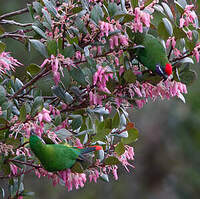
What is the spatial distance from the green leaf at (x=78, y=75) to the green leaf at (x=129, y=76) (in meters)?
0.17

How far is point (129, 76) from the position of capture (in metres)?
1.95

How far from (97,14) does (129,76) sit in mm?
292

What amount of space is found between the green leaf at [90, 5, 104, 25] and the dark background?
6176 millimetres

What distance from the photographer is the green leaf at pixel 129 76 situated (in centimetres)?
193

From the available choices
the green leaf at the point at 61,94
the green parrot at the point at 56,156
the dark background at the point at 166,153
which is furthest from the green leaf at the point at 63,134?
the dark background at the point at 166,153

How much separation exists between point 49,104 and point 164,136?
23.6 ft

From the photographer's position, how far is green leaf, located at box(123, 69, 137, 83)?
6.33 ft

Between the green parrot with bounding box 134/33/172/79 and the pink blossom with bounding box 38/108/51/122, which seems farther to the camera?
the green parrot with bounding box 134/33/172/79

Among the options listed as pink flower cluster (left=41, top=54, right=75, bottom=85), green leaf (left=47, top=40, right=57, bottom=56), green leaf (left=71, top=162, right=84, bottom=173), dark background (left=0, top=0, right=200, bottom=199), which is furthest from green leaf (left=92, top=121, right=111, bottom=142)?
dark background (left=0, top=0, right=200, bottom=199)

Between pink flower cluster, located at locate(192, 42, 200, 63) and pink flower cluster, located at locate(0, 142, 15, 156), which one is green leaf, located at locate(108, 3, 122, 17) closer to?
pink flower cluster, located at locate(192, 42, 200, 63)

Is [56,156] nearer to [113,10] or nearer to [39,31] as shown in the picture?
[39,31]

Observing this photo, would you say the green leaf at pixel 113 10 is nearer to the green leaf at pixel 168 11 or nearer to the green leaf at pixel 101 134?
the green leaf at pixel 168 11

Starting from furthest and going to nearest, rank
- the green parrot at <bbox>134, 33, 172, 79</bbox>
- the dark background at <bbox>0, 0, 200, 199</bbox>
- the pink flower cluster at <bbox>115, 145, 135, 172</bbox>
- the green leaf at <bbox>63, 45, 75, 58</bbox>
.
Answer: the dark background at <bbox>0, 0, 200, 199</bbox> → the pink flower cluster at <bbox>115, 145, 135, 172</bbox> → the green parrot at <bbox>134, 33, 172, 79</bbox> → the green leaf at <bbox>63, 45, 75, 58</bbox>

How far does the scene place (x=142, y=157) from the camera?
29.9ft
